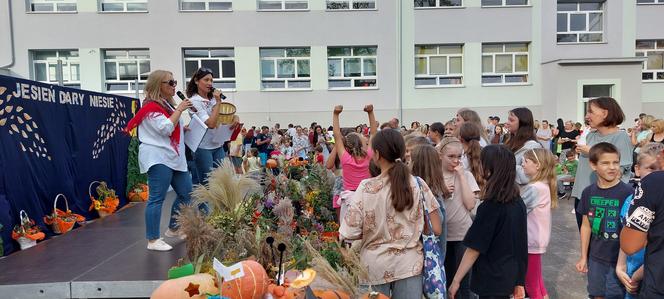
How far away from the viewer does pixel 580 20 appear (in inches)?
843

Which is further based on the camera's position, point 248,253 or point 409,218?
point 248,253

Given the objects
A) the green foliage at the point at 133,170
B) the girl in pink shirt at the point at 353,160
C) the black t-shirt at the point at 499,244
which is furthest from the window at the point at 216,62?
the black t-shirt at the point at 499,244

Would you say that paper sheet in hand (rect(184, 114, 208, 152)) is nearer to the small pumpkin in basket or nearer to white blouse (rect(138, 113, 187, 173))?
white blouse (rect(138, 113, 187, 173))

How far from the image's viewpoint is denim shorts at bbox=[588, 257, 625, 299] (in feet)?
10.5

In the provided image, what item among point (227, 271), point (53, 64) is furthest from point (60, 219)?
point (53, 64)

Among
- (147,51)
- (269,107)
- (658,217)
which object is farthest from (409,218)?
(147,51)

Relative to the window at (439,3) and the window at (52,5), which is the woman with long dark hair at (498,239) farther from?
the window at (52,5)

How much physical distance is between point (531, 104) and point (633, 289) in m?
19.4

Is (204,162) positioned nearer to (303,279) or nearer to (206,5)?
(303,279)

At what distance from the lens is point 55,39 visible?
62.8ft

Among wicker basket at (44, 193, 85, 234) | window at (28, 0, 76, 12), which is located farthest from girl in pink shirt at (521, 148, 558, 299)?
window at (28, 0, 76, 12)

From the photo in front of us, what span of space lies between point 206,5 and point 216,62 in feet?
8.17

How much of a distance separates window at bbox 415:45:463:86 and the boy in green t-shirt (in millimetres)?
10940

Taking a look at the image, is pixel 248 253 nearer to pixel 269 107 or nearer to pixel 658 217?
pixel 658 217
